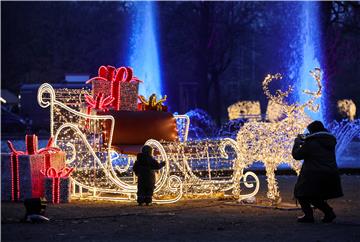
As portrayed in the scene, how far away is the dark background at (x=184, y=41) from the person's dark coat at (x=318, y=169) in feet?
87.4

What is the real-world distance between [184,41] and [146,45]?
2.60 metres

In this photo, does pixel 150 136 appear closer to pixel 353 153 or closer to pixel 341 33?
pixel 353 153

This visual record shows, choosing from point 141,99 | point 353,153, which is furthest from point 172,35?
point 141,99

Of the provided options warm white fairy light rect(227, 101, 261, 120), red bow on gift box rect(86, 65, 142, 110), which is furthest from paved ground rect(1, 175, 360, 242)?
warm white fairy light rect(227, 101, 261, 120)

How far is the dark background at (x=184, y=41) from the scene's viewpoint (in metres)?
40.1

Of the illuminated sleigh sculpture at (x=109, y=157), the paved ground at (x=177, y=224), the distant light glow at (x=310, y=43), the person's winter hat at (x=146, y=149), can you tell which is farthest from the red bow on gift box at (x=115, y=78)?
the distant light glow at (x=310, y=43)

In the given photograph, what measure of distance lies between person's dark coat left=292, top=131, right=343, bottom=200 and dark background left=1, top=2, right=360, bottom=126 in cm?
2663

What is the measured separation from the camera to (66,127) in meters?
13.1

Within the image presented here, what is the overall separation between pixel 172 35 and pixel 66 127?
102 ft

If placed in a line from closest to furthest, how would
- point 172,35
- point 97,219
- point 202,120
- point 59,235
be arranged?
point 59,235 → point 97,219 → point 202,120 → point 172,35

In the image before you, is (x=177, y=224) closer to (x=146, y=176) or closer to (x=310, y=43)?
(x=146, y=176)

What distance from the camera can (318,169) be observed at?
10523 millimetres

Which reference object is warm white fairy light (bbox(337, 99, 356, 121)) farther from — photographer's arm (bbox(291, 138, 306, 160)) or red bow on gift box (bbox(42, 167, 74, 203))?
photographer's arm (bbox(291, 138, 306, 160))

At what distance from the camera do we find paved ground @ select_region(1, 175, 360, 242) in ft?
30.1
